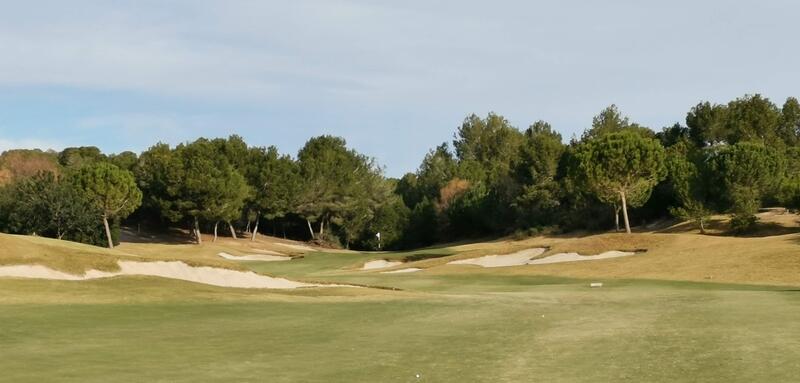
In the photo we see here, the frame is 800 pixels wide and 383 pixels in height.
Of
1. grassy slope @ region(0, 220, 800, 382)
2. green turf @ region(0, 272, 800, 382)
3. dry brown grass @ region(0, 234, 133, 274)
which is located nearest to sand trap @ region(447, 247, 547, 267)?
grassy slope @ region(0, 220, 800, 382)

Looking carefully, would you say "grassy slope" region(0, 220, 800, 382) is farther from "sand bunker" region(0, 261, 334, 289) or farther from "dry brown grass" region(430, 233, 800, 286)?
"dry brown grass" region(430, 233, 800, 286)

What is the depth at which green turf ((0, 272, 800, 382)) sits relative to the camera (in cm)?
1222

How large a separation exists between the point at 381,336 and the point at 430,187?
118 metres

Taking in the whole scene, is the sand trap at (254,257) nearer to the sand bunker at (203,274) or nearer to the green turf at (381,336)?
the sand bunker at (203,274)

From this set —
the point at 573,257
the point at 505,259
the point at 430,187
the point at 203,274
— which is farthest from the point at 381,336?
the point at 430,187

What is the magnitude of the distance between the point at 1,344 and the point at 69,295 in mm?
8870

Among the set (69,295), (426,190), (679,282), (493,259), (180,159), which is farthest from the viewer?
(426,190)

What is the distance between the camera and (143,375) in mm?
11812

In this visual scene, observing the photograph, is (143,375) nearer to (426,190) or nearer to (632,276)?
(632,276)

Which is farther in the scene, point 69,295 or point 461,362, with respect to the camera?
point 69,295

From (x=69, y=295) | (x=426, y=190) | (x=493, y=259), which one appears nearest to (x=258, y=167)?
(x=426, y=190)

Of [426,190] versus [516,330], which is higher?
[426,190]

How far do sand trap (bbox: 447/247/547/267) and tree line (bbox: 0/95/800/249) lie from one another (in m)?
20.0

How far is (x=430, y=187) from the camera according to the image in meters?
134
